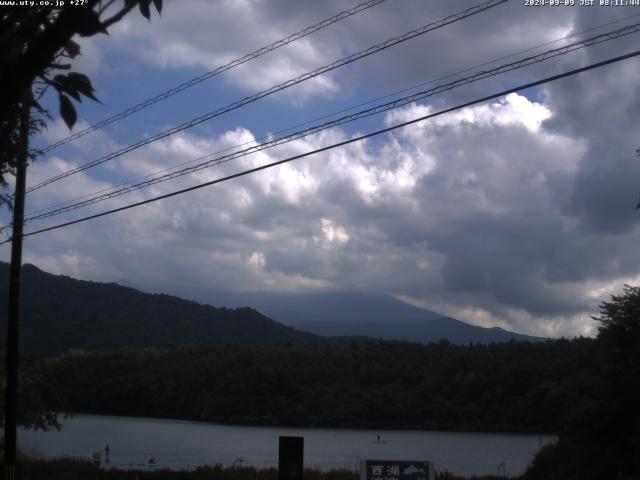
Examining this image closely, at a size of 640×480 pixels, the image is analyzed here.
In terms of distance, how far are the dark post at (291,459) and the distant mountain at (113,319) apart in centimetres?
5717

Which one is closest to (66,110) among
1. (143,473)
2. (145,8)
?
(145,8)

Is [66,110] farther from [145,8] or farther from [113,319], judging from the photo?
[113,319]

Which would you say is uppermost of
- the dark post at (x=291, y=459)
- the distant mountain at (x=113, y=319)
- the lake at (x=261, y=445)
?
the distant mountain at (x=113, y=319)

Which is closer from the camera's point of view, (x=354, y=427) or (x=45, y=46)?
(x=45, y=46)

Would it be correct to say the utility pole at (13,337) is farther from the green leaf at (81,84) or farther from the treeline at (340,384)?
the treeline at (340,384)

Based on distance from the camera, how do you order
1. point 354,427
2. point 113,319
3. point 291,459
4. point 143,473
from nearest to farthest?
point 291,459
point 143,473
point 354,427
point 113,319

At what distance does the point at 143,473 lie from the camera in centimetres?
2802

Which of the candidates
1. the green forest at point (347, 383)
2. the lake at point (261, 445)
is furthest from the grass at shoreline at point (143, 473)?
the green forest at point (347, 383)

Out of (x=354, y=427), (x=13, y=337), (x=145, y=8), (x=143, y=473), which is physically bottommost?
(x=354, y=427)

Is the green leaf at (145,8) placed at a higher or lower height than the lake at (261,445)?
higher

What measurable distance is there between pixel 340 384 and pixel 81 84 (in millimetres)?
59795

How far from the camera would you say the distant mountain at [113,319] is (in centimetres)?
8382

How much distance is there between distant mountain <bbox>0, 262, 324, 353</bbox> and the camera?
8382 centimetres

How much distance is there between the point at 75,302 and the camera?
3696 inches
